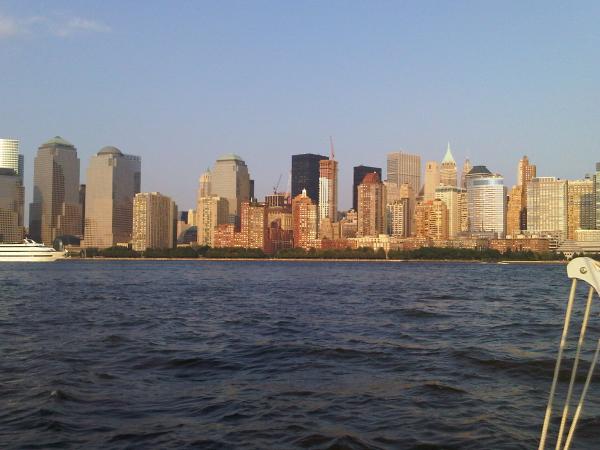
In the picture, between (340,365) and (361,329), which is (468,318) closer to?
(361,329)

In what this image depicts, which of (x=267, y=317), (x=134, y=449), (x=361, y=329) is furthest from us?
(x=267, y=317)

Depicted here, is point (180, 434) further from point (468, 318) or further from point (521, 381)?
point (468, 318)

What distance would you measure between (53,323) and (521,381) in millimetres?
25755

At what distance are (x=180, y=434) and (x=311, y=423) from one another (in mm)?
2872

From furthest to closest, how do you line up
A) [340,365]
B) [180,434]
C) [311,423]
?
[340,365], [311,423], [180,434]

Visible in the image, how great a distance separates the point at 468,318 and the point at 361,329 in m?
8.89

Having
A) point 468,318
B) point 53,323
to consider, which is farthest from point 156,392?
point 468,318

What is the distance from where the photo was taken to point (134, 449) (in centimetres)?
1250

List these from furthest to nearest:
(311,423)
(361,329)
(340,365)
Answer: (361,329), (340,365), (311,423)

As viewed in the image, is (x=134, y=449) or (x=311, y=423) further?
(x=311, y=423)

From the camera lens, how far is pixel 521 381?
1922cm

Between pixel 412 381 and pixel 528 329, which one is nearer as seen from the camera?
pixel 412 381


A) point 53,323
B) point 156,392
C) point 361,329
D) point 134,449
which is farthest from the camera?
point 53,323

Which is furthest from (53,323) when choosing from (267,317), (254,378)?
(254,378)
